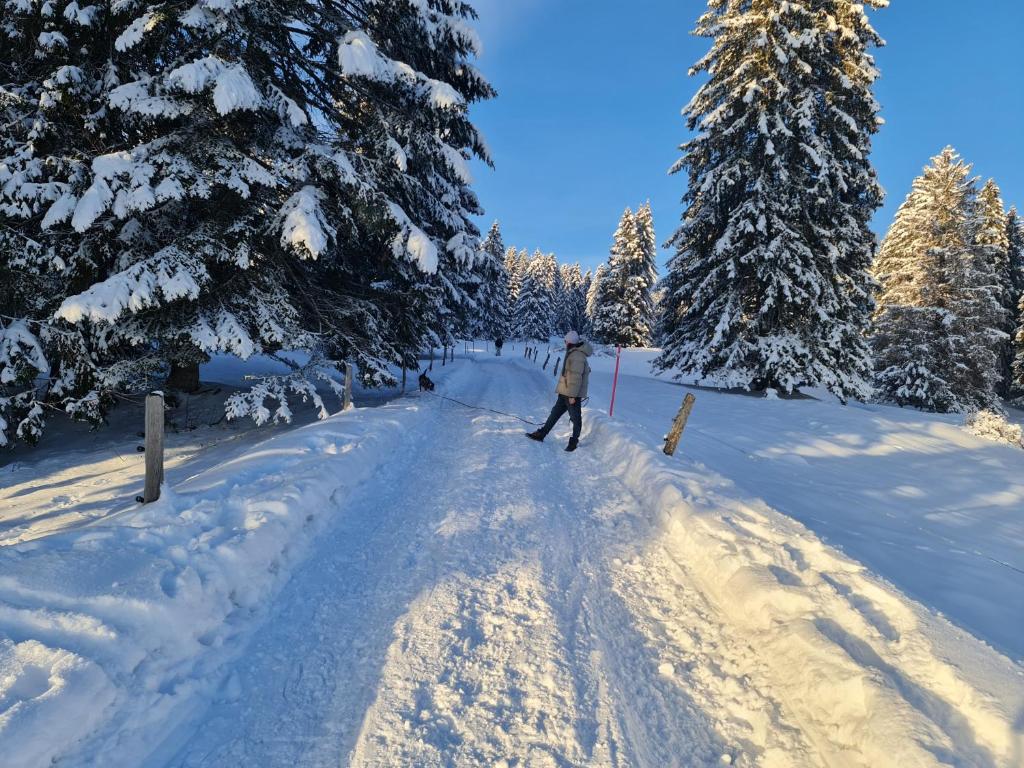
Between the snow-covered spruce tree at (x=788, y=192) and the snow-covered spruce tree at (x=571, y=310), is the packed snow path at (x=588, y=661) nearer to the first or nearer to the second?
the snow-covered spruce tree at (x=788, y=192)

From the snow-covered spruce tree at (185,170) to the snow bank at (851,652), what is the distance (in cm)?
644

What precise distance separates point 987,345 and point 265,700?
2854 centimetres

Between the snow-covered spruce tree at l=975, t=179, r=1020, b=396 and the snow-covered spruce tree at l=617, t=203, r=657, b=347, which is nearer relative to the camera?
the snow-covered spruce tree at l=975, t=179, r=1020, b=396

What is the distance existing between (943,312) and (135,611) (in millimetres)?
27097

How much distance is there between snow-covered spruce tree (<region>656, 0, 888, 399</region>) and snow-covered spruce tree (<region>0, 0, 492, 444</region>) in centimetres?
954

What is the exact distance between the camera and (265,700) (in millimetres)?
2307

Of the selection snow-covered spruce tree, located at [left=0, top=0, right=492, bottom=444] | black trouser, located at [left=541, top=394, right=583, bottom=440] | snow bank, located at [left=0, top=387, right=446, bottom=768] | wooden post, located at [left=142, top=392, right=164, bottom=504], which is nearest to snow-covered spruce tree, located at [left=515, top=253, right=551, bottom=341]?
snow-covered spruce tree, located at [left=0, top=0, right=492, bottom=444]

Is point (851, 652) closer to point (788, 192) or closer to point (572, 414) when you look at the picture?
point (572, 414)

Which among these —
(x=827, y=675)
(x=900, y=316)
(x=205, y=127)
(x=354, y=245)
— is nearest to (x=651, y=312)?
(x=900, y=316)

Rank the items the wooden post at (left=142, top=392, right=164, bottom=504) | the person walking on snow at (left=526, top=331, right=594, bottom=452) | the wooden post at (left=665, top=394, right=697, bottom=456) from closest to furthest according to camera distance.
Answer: the wooden post at (left=142, top=392, right=164, bottom=504) < the wooden post at (left=665, top=394, right=697, bottom=456) < the person walking on snow at (left=526, top=331, right=594, bottom=452)

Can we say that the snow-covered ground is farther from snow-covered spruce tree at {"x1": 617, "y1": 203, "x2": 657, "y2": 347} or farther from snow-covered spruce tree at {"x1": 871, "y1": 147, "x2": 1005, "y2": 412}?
snow-covered spruce tree at {"x1": 617, "y1": 203, "x2": 657, "y2": 347}

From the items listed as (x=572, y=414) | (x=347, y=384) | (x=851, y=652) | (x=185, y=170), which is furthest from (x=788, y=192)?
(x=185, y=170)

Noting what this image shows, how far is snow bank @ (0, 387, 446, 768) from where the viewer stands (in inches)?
74.2

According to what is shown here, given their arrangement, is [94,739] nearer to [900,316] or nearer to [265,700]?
[265,700]
